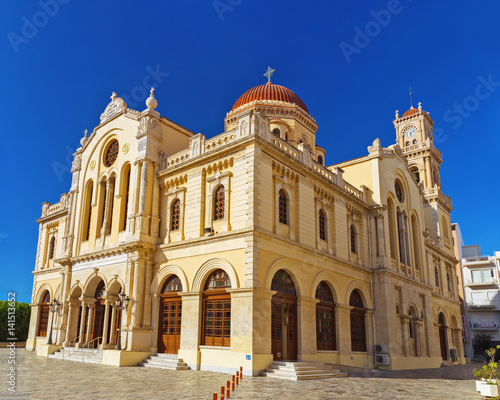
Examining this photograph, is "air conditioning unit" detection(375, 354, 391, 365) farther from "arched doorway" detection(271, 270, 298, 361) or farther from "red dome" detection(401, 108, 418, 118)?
"red dome" detection(401, 108, 418, 118)

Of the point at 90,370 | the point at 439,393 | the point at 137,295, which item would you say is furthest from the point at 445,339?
the point at 90,370

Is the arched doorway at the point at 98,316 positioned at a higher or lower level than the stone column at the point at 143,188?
lower

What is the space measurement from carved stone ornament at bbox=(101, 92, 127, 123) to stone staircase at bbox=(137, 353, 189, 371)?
13923 mm

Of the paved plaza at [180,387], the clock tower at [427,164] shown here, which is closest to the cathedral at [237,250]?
the paved plaza at [180,387]

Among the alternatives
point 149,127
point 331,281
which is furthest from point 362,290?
point 149,127

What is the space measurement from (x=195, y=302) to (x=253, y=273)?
3.54m

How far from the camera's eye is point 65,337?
24000 millimetres

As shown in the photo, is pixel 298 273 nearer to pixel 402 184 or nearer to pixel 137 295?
pixel 137 295

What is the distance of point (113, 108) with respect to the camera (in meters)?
26.5

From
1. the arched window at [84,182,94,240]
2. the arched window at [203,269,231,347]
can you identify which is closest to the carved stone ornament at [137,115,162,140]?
the arched window at [84,182,94,240]

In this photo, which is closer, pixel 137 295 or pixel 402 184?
pixel 137 295

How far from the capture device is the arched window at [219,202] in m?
19.3

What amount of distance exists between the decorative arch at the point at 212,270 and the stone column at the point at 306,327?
354 cm

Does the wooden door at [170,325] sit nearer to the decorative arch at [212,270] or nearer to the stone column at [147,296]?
the stone column at [147,296]
